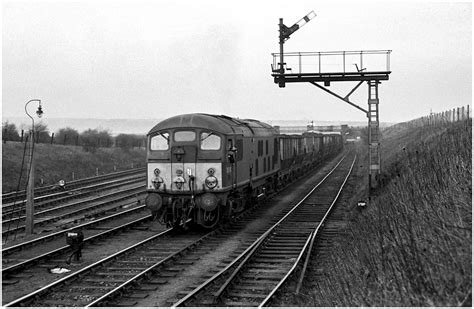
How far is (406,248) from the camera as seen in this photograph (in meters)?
8.98

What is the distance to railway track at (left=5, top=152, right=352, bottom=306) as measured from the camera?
10273mm

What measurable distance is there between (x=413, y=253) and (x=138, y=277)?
6.05 m

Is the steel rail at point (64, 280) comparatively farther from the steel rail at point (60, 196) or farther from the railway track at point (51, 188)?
the railway track at point (51, 188)

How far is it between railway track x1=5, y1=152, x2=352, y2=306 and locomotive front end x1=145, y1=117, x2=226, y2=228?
1003mm

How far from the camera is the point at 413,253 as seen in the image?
8.23m

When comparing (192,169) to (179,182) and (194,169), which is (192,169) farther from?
(179,182)

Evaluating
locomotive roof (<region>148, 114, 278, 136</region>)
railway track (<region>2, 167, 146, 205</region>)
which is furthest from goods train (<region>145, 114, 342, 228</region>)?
railway track (<region>2, 167, 146, 205</region>)

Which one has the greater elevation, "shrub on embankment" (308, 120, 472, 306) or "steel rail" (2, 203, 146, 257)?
"shrub on embankment" (308, 120, 472, 306)

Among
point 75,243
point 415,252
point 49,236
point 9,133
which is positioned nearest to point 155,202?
point 75,243

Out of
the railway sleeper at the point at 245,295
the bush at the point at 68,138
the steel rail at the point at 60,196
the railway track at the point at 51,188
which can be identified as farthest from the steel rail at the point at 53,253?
the bush at the point at 68,138

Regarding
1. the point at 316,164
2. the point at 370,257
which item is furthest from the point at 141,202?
the point at 316,164

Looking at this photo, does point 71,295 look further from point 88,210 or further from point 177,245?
point 88,210

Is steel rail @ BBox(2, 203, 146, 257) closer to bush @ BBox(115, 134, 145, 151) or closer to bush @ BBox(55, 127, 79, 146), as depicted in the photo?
bush @ BBox(55, 127, 79, 146)

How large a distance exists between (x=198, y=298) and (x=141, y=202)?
1533 centimetres
